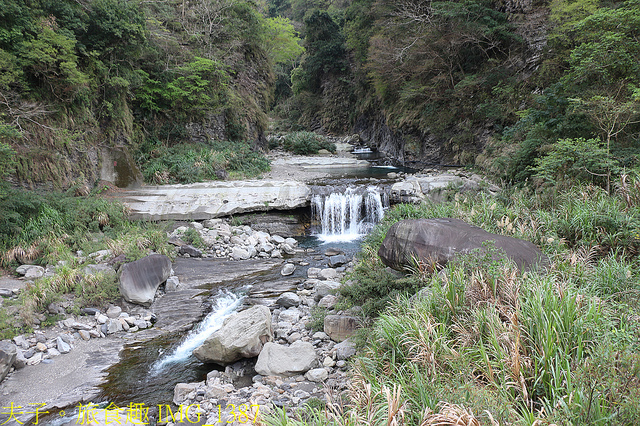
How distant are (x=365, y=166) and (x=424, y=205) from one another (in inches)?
407

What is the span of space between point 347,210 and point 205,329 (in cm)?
660

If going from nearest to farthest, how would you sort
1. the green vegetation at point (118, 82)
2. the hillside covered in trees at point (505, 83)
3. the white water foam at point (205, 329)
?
the white water foam at point (205, 329) → the hillside covered in trees at point (505, 83) → the green vegetation at point (118, 82)

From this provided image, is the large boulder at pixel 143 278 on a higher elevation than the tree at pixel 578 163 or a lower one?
lower

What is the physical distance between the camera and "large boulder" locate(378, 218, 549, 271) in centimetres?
427

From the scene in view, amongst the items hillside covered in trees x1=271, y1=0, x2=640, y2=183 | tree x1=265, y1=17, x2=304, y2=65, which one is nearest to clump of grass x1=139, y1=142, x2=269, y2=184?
hillside covered in trees x1=271, y1=0, x2=640, y2=183

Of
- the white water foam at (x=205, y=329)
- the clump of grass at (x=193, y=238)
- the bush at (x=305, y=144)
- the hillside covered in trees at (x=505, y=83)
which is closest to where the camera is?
the white water foam at (x=205, y=329)

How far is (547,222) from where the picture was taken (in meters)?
5.41

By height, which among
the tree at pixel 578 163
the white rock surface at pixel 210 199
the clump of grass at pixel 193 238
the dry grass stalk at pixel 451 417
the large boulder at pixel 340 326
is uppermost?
the tree at pixel 578 163

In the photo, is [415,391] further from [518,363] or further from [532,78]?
[532,78]

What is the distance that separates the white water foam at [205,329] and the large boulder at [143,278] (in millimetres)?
1218

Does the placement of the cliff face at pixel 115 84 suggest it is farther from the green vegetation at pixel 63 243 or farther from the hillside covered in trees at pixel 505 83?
the hillside covered in trees at pixel 505 83

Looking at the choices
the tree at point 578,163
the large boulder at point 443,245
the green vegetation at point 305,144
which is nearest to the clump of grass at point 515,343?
the large boulder at point 443,245

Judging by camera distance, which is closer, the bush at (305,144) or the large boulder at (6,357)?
the large boulder at (6,357)

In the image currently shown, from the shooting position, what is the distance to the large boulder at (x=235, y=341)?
4.54 m
